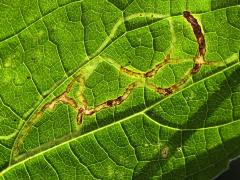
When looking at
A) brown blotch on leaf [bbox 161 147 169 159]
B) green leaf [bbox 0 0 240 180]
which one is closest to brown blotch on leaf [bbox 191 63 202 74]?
green leaf [bbox 0 0 240 180]

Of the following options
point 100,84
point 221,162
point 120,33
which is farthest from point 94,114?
point 221,162

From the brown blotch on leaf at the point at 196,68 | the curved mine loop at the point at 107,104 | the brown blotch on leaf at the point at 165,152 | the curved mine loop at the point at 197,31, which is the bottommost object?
the brown blotch on leaf at the point at 165,152

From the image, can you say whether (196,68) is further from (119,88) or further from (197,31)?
(119,88)

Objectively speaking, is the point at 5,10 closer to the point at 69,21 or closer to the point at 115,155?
the point at 69,21

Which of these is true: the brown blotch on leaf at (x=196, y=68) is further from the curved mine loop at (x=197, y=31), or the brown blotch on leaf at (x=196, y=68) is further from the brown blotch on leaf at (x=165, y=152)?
the brown blotch on leaf at (x=165, y=152)

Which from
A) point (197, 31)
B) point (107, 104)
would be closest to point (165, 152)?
point (107, 104)

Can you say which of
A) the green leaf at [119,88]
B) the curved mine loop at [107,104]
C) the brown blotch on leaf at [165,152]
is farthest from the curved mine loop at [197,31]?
the brown blotch on leaf at [165,152]

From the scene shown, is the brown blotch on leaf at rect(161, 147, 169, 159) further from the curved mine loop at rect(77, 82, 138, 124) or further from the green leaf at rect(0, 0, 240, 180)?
the curved mine loop at rect(77, 82, 138, 124)

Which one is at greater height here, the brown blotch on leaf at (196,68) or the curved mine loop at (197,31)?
the curved mine loop at (197,31)
